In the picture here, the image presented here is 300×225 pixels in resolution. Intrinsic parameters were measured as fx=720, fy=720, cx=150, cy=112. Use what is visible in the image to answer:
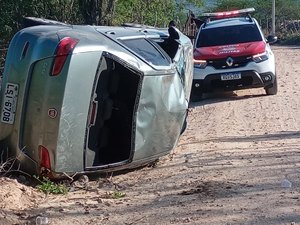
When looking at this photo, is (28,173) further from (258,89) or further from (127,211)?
(258,89)

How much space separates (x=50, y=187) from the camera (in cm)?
693

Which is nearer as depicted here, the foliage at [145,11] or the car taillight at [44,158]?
the car taillight at [44,158]

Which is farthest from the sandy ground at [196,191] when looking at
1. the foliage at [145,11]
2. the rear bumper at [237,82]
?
the foliage at [145,11]

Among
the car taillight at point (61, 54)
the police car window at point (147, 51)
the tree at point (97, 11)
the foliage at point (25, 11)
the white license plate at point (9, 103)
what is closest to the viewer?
the car taillight at point (61, 54)

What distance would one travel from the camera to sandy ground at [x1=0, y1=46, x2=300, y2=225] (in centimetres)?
590

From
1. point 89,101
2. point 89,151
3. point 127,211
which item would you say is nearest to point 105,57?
point 89,101

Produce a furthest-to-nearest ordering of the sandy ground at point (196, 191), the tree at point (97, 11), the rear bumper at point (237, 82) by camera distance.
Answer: the tree at point (97, 11)
the rear bumper at point (237, 82)
the sandy ground at point (196, 191)

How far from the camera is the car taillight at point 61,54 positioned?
A: 6734 mm

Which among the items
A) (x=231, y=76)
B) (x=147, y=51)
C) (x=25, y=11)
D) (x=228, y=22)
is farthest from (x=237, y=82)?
(x=25, y=11)

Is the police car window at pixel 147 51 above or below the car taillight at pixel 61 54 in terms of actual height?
below

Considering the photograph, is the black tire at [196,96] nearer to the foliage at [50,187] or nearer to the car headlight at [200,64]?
the car headlight at [200,64]

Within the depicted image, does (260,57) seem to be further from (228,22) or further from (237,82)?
(228,22)

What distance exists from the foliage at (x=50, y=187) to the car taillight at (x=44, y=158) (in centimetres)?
19

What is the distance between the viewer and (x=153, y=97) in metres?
7.53
